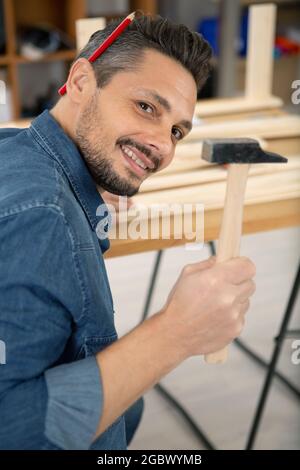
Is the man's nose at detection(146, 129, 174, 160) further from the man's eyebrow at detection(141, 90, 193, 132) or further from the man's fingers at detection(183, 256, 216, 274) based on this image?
the man's fingers at detection(183, 256, 216, 274)

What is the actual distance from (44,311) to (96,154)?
31cm

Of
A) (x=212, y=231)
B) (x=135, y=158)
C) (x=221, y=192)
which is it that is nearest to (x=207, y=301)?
(x=135, y=158)

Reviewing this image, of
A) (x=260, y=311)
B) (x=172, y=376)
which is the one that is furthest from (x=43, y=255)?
(x=260, y=311)

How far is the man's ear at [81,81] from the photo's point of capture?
1041mm

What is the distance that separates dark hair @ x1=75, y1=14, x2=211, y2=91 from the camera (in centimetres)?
103

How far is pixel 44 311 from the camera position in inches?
31.5

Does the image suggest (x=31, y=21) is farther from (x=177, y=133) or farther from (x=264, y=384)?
(x=177, y=133)

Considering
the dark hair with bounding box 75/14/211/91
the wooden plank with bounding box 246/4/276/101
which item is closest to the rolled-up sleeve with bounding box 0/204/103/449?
the dark hair with bounding box 75/14/211/91

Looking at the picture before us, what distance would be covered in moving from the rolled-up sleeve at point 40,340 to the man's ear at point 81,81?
0.98 ft

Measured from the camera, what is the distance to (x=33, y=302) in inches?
31.2

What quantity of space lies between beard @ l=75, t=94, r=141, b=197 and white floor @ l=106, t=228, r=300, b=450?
99 cm

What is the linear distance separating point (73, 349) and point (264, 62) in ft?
4.58

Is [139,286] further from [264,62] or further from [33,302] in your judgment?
[33,302]

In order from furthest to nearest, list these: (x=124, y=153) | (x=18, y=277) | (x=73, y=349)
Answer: (x=124, y=153), (x=73, y=349), (x=18, y=277)
